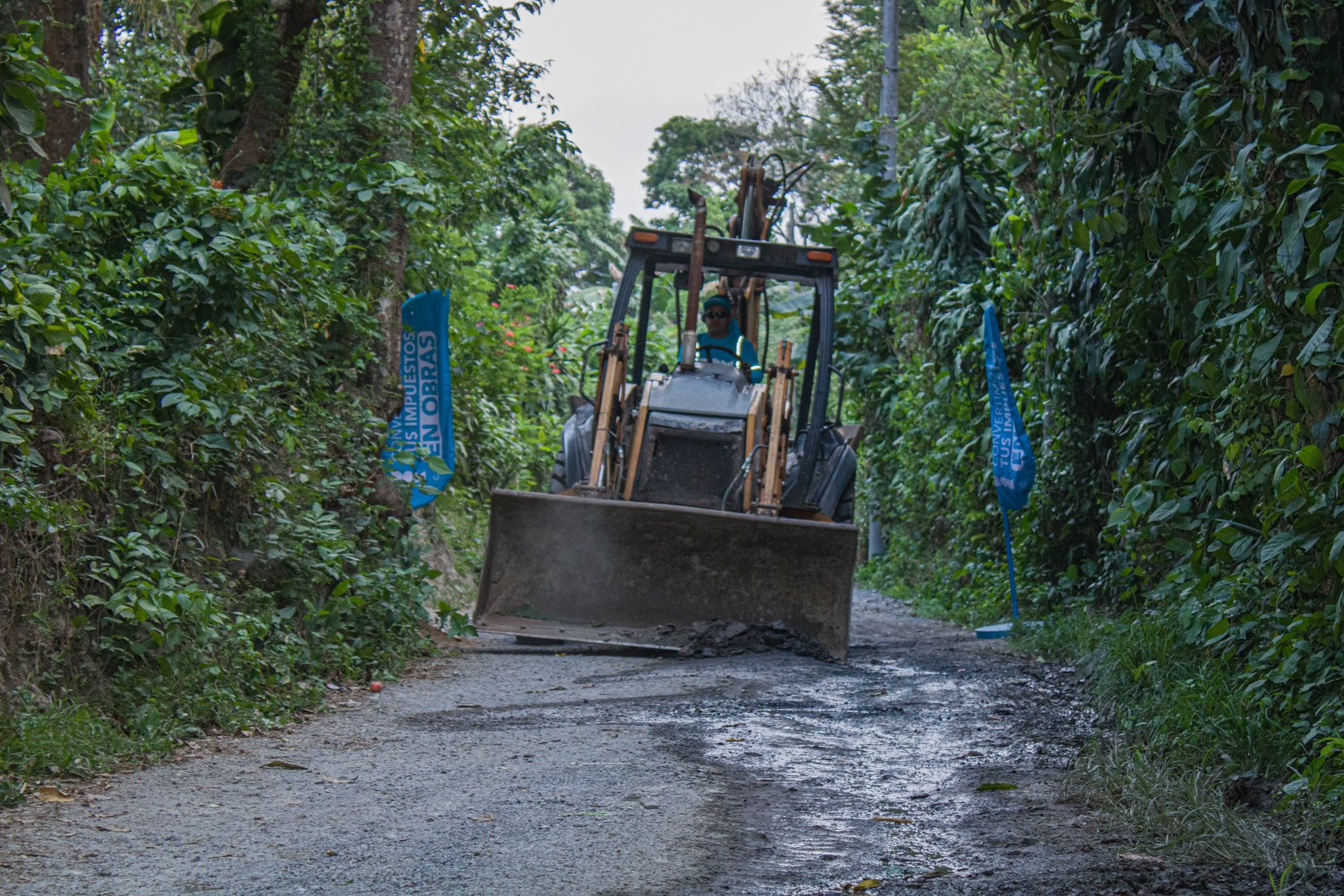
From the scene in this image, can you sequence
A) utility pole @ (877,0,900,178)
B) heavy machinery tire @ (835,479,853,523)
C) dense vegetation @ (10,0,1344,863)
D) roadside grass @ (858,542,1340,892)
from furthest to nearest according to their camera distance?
1. utility pole @ (877,0,900,178)
2. heavy machinery tire @ (835,479,853,523)
3. dense vegetation @ (10,0,1344,863)
4. roadside grass @ (858,542,1340,892)

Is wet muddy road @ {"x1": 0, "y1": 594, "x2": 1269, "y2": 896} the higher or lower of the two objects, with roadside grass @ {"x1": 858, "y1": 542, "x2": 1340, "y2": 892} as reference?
lower

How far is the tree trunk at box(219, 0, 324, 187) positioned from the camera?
28.2ft

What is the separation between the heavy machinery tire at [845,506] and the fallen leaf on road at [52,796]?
6431 millimetres

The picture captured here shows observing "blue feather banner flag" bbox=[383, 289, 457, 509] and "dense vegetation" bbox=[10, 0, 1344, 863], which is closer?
"dense vegetation" bbox=[10, 0, 1344, 863]

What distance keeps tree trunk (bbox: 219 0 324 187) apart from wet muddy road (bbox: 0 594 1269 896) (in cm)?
378

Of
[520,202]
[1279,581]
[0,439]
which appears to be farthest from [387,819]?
[520,202]

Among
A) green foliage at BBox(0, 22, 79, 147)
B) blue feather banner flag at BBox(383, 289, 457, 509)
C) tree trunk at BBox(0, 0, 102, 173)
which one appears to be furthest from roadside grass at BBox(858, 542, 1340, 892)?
tree trunk at BBox(0, 0, 102, 173)

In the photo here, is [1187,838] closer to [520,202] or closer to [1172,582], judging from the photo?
[1172,582]

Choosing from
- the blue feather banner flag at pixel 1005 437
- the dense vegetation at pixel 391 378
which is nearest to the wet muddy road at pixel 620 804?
the dense vegetation at pixel 391 378

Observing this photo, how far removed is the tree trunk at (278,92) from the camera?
28.2ft

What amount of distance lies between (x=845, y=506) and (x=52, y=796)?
6.65 meters

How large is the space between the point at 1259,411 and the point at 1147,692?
1.66 meters

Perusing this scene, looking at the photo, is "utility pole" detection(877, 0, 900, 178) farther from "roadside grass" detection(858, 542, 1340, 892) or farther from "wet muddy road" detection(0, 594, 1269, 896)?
"wet muddy road" detection(0, 594, 1269, 896)

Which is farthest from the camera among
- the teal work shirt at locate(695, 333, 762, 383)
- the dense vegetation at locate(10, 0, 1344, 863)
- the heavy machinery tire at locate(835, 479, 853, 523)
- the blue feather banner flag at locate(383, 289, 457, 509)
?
the teal work shirt at locate(695, 333, 762, 383)
